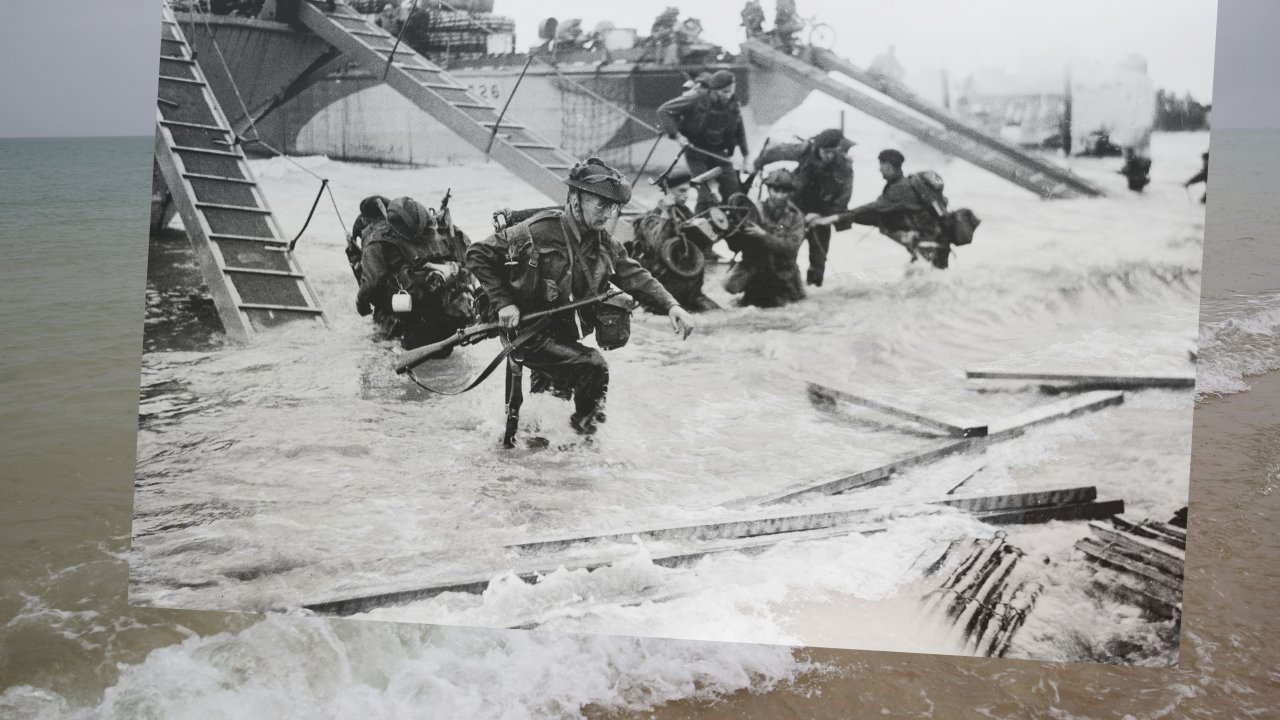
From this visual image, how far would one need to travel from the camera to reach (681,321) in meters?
3.34

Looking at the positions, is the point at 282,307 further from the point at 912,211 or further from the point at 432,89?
the point at 912,211

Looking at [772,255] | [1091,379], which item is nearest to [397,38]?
[772,255]

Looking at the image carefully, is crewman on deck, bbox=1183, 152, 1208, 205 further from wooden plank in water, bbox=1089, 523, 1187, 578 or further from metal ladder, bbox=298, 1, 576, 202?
metal ladder, bbox=298, 1, 576, 202

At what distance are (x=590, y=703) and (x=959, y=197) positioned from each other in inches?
83.2

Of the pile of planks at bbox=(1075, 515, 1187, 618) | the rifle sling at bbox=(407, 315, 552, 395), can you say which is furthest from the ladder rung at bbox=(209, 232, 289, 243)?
the pile of planks at bbox=(1075, 515, 1187, 618)

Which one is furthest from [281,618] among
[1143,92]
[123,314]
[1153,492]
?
[1143,92]

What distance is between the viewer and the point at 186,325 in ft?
11.5

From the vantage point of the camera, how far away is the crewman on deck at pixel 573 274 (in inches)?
130

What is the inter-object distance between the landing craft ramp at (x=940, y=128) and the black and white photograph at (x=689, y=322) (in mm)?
10

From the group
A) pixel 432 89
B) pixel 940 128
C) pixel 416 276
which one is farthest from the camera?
pixel 432 89

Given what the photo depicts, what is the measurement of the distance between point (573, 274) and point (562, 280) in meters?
0.04

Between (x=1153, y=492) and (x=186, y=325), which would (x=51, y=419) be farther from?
(x=1153, y=492)

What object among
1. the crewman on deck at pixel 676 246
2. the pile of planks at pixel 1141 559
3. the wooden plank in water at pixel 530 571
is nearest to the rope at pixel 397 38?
the crewman on deck at pixel 676 246

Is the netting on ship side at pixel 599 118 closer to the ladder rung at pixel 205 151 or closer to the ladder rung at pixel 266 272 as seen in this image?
the ladder rung at pixel 266 272
